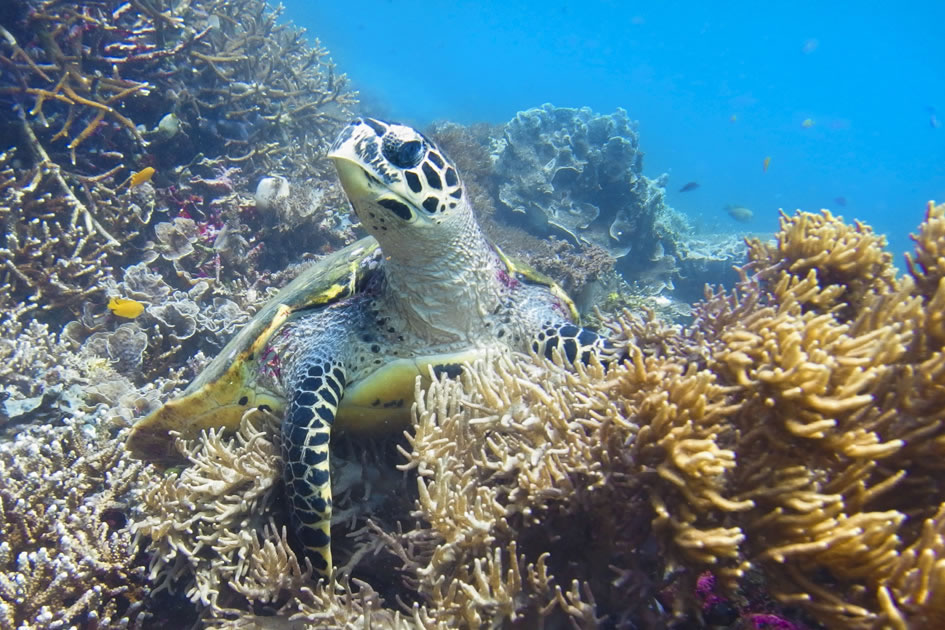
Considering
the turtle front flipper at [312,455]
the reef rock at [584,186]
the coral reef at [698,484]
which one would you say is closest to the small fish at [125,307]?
the turtle front flipper at [312,455]

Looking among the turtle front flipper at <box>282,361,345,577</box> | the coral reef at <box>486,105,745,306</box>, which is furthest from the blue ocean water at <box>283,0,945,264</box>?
the turtle front flipper at <box>282,361,345,577</box>

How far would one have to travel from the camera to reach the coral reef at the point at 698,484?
4.31ft

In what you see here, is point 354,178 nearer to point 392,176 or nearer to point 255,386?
point 392,176

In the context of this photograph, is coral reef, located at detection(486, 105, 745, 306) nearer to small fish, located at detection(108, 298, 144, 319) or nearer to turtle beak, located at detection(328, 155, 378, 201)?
small fish, located at detection(108, 298, 144, 319)

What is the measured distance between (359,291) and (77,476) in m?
2.04

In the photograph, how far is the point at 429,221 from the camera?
272 cm

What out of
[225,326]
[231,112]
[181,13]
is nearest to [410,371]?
[225,326]

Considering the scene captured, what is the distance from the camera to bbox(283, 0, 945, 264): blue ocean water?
78.4 meters

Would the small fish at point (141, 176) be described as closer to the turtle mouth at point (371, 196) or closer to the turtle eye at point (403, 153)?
the turtle mouth at point (371, 196)

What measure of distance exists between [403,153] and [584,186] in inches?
355

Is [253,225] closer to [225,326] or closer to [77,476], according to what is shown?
[225,326]

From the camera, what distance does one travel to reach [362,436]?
124 inches

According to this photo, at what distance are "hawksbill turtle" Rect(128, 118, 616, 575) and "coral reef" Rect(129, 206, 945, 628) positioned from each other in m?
0.45

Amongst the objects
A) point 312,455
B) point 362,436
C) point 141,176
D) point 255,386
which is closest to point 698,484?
point 312,455
